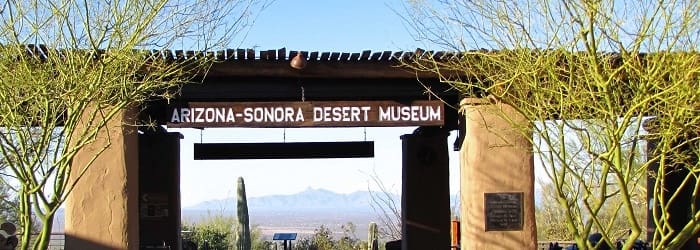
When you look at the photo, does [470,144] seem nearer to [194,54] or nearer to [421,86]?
[421,86]

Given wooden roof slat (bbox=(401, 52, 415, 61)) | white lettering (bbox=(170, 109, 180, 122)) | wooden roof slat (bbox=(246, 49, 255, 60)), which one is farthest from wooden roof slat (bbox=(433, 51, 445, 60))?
white lettering (bbox=(170, 109, 180, 122))

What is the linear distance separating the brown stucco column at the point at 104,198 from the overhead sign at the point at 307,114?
67 cm

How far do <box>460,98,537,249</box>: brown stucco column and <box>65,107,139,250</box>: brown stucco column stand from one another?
4.07m

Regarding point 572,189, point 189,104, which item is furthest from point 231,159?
point 572,189

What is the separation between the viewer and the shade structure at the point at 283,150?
15.0 m

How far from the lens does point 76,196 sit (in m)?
10.6

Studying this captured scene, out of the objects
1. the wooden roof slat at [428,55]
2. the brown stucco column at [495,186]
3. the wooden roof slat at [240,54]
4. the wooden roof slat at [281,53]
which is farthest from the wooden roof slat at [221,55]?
the brown stucco column at [495,186]

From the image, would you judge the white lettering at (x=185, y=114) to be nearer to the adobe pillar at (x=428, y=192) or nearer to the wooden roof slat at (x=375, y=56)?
the wooden roof slat at (x=375, y=56)

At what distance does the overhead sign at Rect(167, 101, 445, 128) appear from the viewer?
10969 mm

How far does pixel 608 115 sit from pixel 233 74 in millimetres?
4480

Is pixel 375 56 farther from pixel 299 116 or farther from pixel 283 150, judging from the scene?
pixel 283 150

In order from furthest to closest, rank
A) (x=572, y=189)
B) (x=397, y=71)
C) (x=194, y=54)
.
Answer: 1. (x=397, y=71)
2. (x=194, y=54)
3. (x=572, y=189)

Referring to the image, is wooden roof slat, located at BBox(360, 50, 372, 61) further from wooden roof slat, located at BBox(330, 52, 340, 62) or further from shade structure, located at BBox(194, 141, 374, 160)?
shade structure, located at BBox(194, 141, 374, 160)

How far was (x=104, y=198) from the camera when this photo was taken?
10.7 metres
